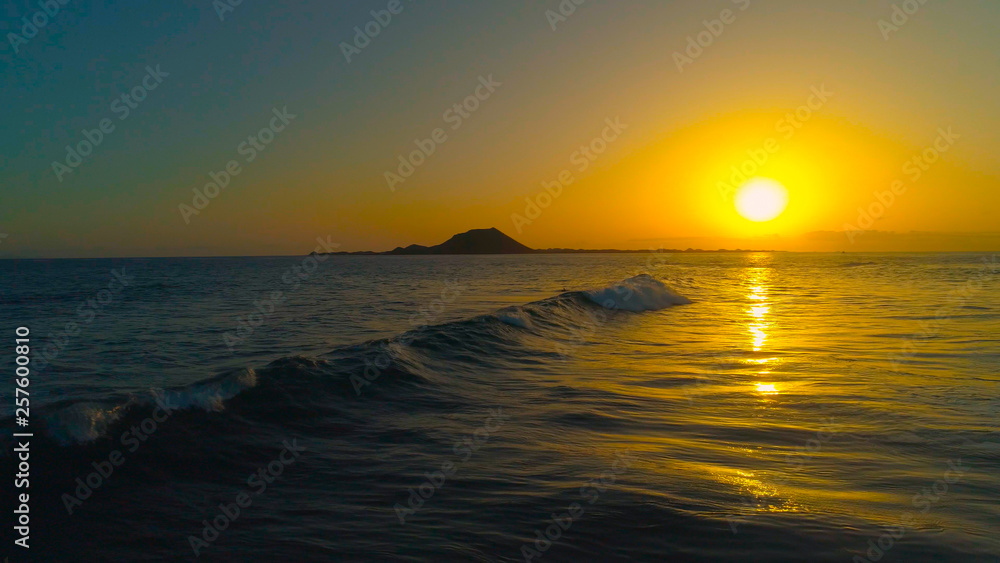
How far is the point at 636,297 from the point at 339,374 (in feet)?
72.4

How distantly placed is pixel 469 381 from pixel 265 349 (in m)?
6.86

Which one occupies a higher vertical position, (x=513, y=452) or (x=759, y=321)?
(x=759, y=321)

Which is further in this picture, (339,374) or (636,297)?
(636,297)

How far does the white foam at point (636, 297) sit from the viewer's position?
3031cm

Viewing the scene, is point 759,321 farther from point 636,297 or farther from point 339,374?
point 339,374

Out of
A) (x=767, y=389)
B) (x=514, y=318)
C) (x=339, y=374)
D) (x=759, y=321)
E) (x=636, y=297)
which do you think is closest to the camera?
(x=767, y=389)

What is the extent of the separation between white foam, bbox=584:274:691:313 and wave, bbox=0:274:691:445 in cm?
776

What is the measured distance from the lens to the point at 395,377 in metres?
12.2

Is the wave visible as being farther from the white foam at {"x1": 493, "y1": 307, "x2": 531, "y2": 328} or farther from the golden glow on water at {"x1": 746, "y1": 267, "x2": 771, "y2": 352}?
the golden glow on water at {"x1": 746, "y1": 267, "x2": 771, "y2": 352}

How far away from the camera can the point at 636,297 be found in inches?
1243

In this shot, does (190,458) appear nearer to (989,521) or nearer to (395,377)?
(395,377)

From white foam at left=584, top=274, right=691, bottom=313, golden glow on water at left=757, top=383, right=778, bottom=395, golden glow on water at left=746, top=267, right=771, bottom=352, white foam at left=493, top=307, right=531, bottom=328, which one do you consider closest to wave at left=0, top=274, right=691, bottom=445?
white foam at left=493, top=307, right=531, bottom=328

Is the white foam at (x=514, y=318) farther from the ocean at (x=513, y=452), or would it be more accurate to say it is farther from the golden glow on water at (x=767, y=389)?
the golden glow on water at (x=767, y=389)

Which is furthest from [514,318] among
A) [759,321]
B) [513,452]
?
[513,452]
